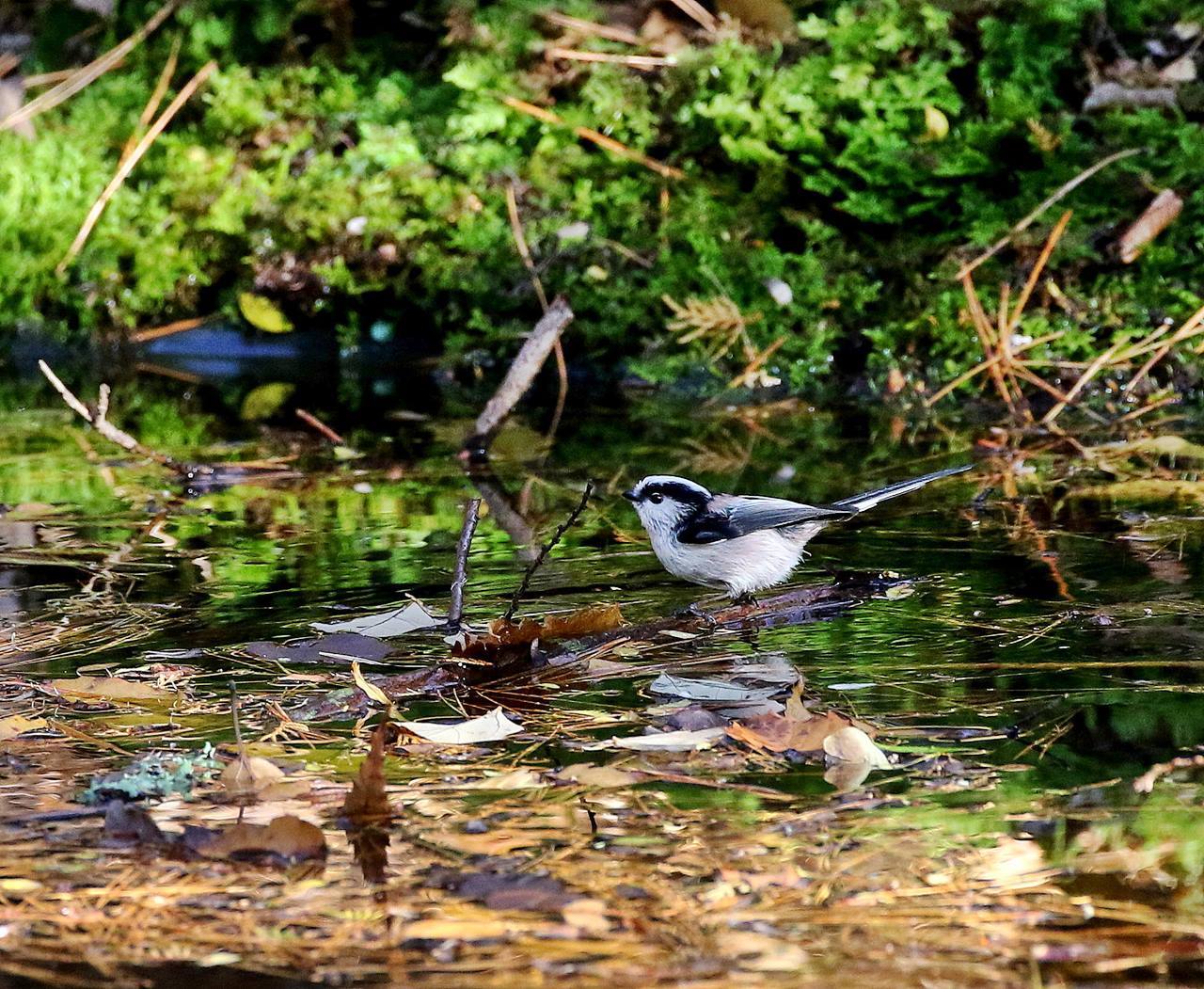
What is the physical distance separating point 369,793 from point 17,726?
36.9 inches

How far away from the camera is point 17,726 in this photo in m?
3.24

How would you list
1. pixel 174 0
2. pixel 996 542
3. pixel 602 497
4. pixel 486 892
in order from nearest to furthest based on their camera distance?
pixel 486 892, pixel 996 542, pixel 602 497, pixel 174 0

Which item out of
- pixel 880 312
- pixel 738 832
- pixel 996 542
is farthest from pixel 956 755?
pixel 880 312

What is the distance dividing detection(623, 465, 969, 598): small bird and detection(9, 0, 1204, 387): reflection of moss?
10.1 feet

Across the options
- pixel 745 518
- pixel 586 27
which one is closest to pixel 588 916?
pixel 745 518

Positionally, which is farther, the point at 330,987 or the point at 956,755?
the point at 956,755

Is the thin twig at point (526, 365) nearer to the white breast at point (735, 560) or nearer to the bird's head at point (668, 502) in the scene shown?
the bird's head at point (668, 502)

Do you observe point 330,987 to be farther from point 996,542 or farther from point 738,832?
point 996,542

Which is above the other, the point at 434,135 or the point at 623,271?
the point at 434,135

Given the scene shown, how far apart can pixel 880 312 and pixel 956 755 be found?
16.1 feet

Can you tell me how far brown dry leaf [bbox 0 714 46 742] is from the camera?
10.5 feet

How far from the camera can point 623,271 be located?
8.23 metres

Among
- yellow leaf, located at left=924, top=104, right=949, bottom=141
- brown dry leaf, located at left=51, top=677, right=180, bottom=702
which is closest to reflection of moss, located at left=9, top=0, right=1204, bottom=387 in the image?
yellow leaf, located at left=924, top=104, right=949, bottom=141

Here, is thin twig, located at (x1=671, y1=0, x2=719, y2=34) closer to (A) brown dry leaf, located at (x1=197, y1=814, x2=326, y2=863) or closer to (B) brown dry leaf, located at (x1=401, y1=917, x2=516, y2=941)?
(A) brown dry leaf, located at (x1=197, y1=814, x2=326, y2=863)
